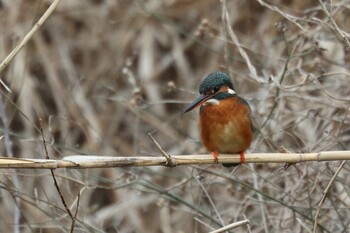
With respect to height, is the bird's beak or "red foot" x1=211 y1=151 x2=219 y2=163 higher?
the bird's beak

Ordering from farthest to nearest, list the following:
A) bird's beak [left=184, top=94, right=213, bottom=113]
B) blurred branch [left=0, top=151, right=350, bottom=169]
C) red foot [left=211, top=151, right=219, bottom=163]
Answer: bird's beak [left=184, top=94, right=213, bottom=113]
red foot [left=211, top=151, right=219, bottom=163]
blurred branch [left=0, top=151, right=350, bottom=169]

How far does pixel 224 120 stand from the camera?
291 cm

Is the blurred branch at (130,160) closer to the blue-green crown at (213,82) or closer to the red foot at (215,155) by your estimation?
the red foot at (215,155)

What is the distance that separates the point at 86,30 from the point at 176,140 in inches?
47.1

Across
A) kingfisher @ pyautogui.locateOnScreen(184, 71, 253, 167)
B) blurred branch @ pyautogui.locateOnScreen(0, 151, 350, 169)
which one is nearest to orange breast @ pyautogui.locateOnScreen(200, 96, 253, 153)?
kingfisher @ pyautogui.locateOnScreen(184, 71, 253, 167)

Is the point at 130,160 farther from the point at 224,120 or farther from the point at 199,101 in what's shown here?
the point at 224,120

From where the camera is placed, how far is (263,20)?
198 inches

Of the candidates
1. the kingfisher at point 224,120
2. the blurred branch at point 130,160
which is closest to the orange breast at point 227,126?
→ the kingfisher at point 224,120

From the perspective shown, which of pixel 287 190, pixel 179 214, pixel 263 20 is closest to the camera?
pixel 287 190

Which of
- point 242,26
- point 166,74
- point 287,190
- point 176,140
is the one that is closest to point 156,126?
point 176,140

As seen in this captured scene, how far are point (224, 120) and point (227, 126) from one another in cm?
3

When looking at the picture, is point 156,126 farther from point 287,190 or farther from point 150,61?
point 287,190

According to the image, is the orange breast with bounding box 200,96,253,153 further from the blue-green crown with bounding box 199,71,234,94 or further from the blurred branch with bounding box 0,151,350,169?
the blurred branch with bounding box 0,151,350,169

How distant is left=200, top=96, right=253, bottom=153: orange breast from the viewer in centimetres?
288
